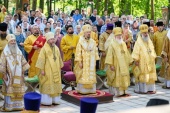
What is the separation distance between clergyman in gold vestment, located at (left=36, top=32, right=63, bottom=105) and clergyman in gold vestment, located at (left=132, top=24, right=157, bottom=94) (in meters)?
2.58

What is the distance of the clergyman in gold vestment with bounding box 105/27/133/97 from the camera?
9562mm

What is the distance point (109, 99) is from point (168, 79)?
266cm

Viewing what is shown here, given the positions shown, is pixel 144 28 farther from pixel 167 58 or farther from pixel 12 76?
pixel 12 76

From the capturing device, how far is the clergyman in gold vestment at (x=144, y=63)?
1009 cm

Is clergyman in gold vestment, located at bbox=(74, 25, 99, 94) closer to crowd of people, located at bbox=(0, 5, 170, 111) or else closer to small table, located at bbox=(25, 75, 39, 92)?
crowd of people, located at bbox=(0, 5, 170, 111)

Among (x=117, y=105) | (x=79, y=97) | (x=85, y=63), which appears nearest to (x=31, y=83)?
(x=79, y=97)

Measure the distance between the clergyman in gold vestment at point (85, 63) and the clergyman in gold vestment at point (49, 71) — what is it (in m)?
0.76

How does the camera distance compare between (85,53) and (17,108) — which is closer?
(17,108)

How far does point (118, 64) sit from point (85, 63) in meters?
0.98

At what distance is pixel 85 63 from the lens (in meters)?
9.09

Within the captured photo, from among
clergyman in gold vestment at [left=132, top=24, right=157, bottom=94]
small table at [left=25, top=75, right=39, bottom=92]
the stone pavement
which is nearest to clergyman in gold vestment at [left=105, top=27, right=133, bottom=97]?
the stone pavement

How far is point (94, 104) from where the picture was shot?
2.64 metres

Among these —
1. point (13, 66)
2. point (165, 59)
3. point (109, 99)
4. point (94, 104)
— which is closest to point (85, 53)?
point (109, 99)

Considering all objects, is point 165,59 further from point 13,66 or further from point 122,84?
point 13,66
